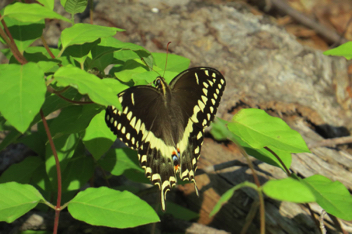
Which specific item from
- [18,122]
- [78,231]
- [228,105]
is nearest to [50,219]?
[78,231]

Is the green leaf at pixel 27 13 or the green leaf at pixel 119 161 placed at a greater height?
the green leaf at pixel 27 13

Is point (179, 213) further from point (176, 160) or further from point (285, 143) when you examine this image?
point (285, 143)

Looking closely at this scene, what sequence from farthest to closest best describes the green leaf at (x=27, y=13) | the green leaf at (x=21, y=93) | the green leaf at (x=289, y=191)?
the green leaf at (x=27, y=13)
the green leaf at (x=21, y=93)
the green leaf at (x=289, y=191)

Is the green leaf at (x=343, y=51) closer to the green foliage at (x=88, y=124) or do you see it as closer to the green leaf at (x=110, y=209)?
the green foliage at (x=88, y=124)

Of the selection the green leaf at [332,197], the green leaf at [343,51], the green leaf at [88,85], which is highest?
the green leaf at [343,51]

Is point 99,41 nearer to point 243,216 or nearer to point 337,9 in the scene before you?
point 243,216

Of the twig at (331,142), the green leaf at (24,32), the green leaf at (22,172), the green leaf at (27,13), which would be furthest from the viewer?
the twig at (331,142)

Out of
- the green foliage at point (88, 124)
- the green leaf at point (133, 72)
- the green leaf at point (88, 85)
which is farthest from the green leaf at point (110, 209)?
the green leaf at point (133, 72)
